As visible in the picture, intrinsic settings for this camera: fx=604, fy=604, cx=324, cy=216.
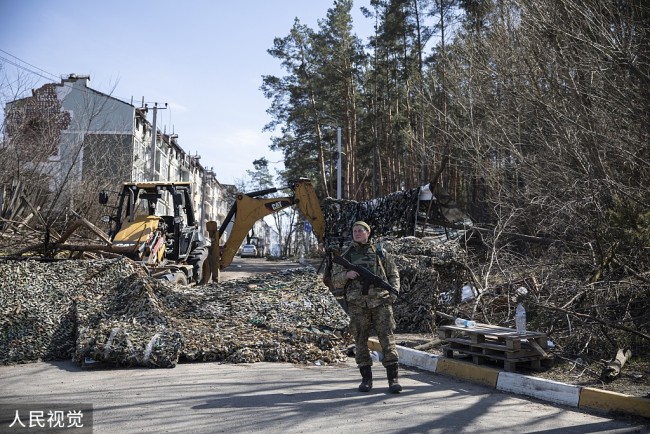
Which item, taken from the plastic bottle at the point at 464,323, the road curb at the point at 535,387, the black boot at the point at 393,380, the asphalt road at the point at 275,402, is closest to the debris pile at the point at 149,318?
Answer: the asphalt road at the point at 275,402

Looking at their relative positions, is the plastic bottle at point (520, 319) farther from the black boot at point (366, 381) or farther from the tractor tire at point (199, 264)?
the tractor tire at point (199, 264)

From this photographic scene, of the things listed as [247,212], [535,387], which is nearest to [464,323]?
[535,387]

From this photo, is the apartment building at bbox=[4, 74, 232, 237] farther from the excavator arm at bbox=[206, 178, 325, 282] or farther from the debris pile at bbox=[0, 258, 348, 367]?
the debris pile at bbox=[0, 258, 348, 367]

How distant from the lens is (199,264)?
1508cm

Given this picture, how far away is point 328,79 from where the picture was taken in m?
33.8

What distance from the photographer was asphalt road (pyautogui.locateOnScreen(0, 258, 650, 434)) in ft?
17.6

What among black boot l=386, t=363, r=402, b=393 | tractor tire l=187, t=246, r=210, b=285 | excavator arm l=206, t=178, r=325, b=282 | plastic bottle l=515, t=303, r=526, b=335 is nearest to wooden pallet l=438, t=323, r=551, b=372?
plastic bottle l=515, t=303, r=526, b=335

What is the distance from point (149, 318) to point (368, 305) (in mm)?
3781

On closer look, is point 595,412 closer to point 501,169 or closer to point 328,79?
point 501,169

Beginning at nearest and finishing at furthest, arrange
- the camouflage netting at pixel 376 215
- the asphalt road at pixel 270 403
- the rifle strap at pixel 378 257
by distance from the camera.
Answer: the asphalt road at pixel 270 403
the rifle strap at pixel 378 257
the camouflage netting at pixel 376 215

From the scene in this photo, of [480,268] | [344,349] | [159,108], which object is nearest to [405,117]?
[159,108]

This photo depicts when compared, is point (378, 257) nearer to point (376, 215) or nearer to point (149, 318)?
point (149, 318)

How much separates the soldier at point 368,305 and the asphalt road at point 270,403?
0.31 m

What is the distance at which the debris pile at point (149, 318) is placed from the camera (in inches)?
329
